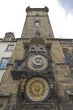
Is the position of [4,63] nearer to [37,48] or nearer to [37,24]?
[37,48]

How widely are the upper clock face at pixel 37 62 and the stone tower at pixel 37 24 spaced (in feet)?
19.2

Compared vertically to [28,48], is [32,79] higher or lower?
lower

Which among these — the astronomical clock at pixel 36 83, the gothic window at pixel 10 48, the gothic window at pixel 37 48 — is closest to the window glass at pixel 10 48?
the gothic window at pixel 10 48

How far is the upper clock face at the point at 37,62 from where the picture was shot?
14.1m

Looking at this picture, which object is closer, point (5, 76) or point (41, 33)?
point (5, 76)

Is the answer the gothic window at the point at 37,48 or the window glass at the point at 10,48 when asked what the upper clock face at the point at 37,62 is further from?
the window glass at the point at 10,48

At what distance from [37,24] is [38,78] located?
1292 cm

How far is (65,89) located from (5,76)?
16.6 feet

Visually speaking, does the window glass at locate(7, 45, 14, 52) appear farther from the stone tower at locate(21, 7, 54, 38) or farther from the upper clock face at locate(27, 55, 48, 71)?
the upper clock face at locate(27, 55, 48, 71)

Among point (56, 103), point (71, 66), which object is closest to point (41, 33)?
point (71, 66)

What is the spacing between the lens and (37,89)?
12133 millimetres

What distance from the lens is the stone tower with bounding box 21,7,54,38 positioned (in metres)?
20.8

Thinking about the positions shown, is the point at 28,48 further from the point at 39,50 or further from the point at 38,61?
Result: the point at 38,61

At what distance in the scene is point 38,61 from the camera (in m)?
14.6
